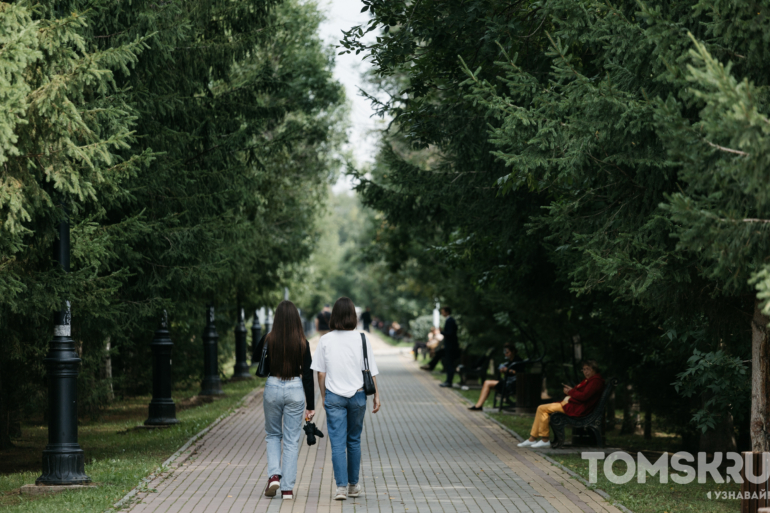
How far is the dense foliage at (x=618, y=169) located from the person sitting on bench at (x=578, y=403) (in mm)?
927

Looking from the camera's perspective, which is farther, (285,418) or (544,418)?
(544,418)

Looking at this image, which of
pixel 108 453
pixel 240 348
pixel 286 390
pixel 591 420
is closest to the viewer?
pixel 286 390

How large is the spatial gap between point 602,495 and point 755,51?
425 cm

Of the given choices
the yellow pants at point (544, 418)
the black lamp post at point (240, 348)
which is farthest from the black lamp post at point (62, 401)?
the black lamp post at point (240, 348)

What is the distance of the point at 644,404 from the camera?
13.5 metres

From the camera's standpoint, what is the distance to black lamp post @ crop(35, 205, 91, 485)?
8.08 m

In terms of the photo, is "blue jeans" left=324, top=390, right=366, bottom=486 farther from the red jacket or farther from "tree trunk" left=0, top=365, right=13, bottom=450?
"tree trunk" left=0, top=365, right=13, bottom=450

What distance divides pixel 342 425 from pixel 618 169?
10.8ft

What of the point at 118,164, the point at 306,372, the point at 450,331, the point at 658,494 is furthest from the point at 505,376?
the point at 118,164

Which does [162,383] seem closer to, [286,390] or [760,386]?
[286,390]

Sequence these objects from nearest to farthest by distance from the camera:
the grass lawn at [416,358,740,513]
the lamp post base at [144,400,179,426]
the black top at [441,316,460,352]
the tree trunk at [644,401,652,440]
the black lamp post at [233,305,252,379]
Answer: the grass lawn at [416,358,740,513], the tree trunk at [644,401,652,440], the lamp post base at [144,400,179,426], the black top at [441,316,460,352], the black lamp post at [233,305,252,379]

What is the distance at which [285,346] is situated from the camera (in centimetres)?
745

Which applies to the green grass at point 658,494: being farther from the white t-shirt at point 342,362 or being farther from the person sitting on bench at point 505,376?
the person sitting on bench at point 505,376

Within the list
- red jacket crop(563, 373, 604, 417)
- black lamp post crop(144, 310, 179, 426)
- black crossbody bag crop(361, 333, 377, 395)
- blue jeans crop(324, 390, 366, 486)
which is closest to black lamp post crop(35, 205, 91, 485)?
blue jeans crop(324, 390, 366, 486)
